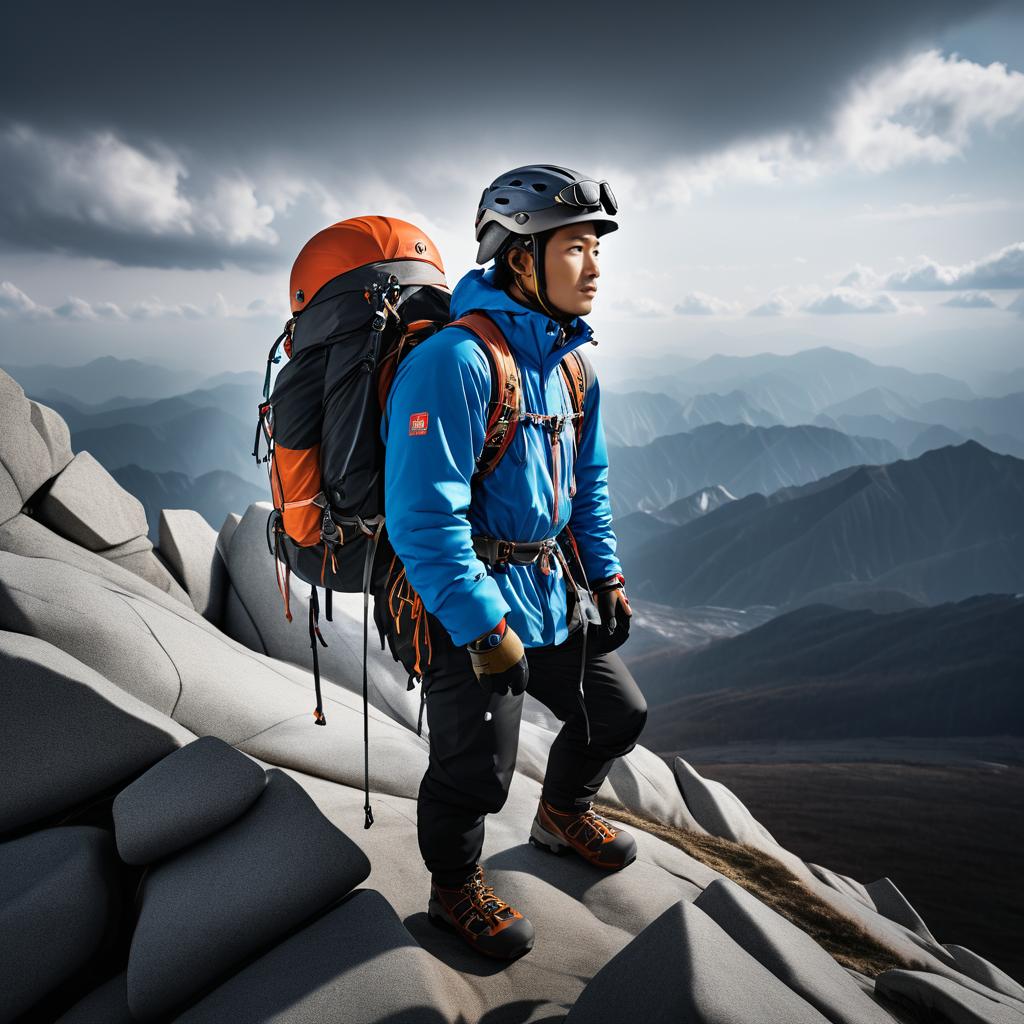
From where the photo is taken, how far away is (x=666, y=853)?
464cm

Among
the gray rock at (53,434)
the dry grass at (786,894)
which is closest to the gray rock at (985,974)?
the dry grass at (786,894)

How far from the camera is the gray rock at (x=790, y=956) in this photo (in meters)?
2.52

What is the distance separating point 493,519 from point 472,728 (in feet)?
3.04

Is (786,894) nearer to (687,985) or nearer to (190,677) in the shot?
(687,985)

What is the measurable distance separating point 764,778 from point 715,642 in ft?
121

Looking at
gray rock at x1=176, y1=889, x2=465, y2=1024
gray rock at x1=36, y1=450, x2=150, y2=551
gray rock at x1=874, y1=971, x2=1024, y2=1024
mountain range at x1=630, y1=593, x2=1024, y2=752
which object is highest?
gray rock at x1=36, y1=450, x2=150, y2=551

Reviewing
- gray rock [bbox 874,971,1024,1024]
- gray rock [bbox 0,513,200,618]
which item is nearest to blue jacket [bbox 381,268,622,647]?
gray rock [bbox 874,971,1024,1024]

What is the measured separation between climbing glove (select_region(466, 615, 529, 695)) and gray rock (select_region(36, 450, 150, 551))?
635cm

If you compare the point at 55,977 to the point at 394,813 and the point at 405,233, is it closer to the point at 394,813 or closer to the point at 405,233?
the point at 394,813

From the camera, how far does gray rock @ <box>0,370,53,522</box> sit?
662cm

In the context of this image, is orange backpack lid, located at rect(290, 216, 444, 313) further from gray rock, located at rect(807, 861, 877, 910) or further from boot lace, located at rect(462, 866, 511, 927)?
gray rock, located at rect(807, 861, 877, 910)

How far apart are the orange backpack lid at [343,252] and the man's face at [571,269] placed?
0.73m

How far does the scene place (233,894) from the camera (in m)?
2.90

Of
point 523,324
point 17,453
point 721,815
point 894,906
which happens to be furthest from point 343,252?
point 894,906
